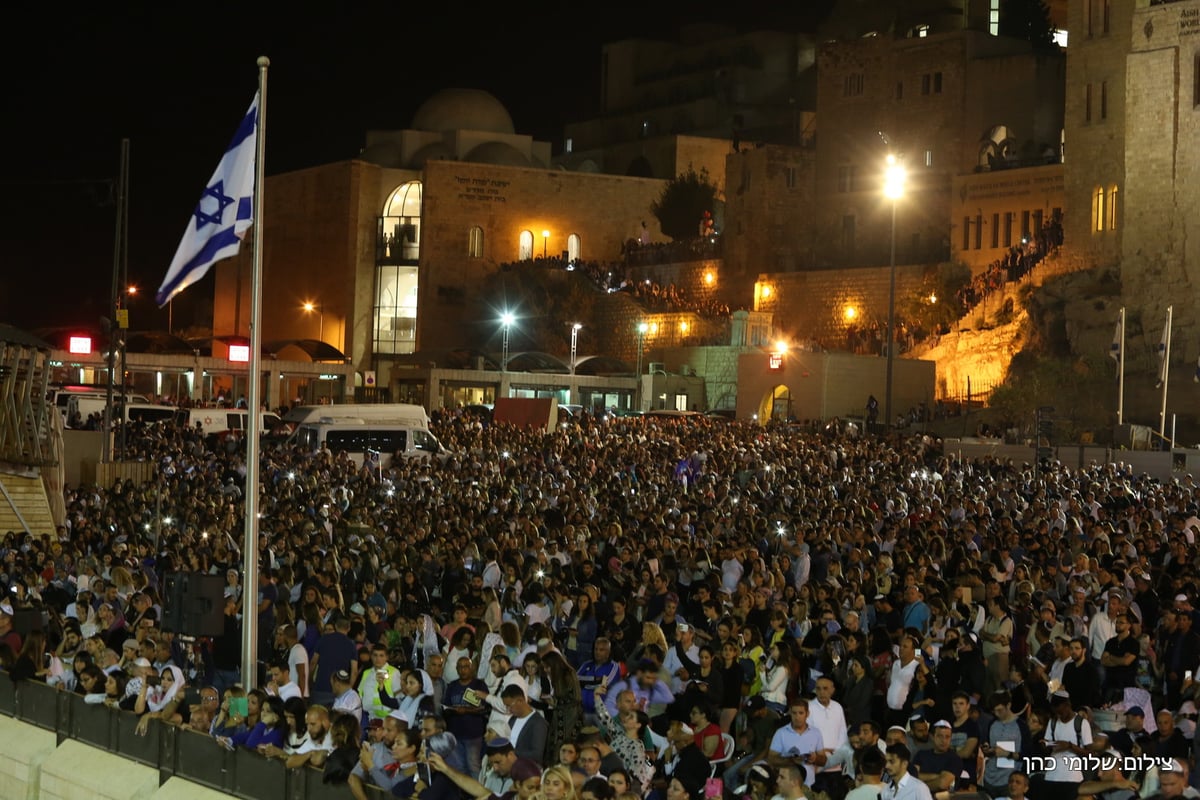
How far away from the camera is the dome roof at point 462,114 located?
7112 centimetres

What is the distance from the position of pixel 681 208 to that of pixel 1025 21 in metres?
16.7

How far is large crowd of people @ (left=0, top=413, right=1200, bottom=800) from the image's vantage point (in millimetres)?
8867

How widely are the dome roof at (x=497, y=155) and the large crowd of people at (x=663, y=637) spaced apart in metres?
47.4

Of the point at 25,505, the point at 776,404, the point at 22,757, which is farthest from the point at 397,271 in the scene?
the point at 22,757

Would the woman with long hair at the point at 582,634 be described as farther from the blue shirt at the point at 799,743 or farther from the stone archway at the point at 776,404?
the stone archway at the point at 776,404

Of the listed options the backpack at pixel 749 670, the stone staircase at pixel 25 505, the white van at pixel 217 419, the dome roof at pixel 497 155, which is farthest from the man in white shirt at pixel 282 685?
the dome roof at pixel 497 155

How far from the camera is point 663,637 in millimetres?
11062

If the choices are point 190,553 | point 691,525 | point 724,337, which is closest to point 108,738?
point 190,553

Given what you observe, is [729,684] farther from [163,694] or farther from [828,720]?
[163,694]

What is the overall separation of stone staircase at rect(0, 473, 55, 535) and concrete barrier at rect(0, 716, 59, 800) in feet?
32.8

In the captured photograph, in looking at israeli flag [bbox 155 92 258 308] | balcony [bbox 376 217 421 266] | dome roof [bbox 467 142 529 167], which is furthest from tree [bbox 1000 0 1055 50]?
israeli flag [bbox 155 92 258 308]

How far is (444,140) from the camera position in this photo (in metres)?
70.4

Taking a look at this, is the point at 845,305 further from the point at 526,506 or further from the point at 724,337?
the point at 526,506

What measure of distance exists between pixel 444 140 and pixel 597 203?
7482 millimetres
